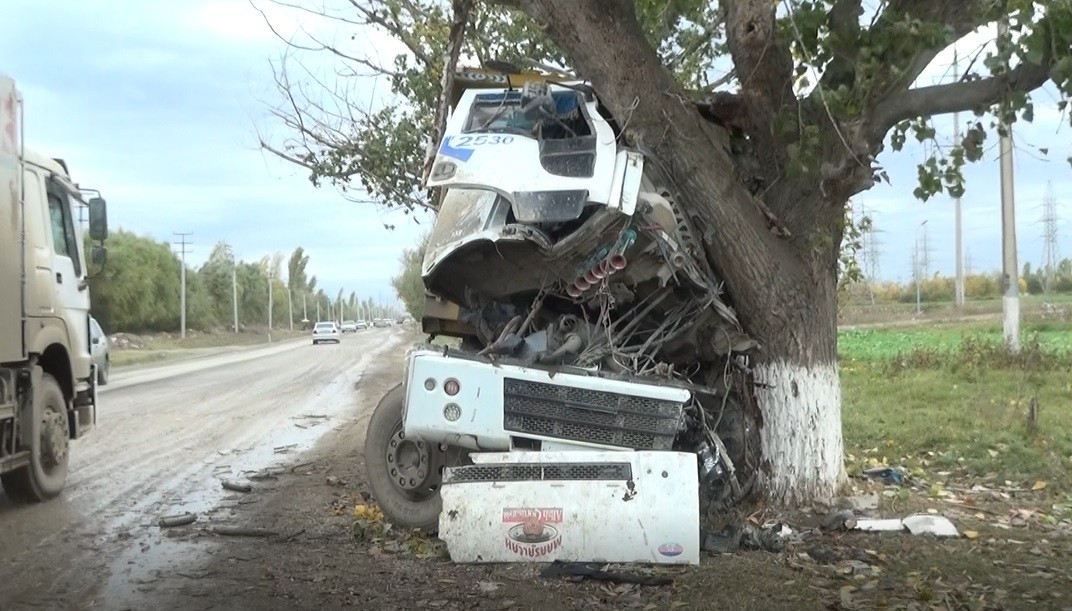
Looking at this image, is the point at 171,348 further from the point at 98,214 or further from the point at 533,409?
the point at 533,409

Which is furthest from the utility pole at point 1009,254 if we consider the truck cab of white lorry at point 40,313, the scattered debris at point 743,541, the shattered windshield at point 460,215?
the truck cab of white lorry at point 40,313

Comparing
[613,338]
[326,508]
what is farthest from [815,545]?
[326,508]

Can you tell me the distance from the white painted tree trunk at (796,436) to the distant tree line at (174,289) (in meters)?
6.01

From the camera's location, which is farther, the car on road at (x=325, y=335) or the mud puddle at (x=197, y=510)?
the car on road at (x=325, y=335)

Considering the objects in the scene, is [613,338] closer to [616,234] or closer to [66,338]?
[616,234]

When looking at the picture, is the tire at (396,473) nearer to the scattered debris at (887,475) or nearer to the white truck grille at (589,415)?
the white truck grille at (589,415)

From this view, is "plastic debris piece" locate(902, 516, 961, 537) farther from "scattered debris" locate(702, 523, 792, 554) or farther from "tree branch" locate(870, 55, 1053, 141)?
"tree branch" locate(870, 55, 1053, 141)

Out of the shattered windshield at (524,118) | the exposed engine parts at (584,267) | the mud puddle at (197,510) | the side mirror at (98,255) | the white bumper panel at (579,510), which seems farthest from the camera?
the side mirror at (98,255)

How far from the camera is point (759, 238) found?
20.3 feet

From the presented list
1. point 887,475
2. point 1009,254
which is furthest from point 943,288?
point 887,475

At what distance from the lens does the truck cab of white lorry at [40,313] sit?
6965 mm

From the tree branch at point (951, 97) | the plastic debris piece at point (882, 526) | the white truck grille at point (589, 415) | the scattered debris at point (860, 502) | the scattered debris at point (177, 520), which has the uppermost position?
the tree branch at point (951, 97)

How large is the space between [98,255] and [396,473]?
164 inches

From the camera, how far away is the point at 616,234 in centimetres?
575
